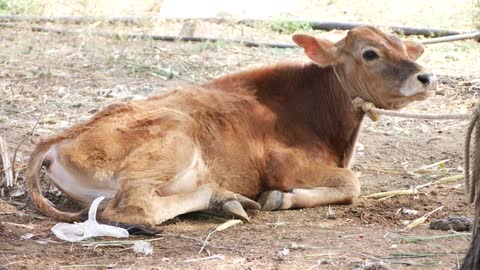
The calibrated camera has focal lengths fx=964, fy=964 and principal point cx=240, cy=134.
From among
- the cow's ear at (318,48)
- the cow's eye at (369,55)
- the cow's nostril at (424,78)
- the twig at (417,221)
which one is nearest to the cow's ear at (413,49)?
the cow's eye at (369,55)

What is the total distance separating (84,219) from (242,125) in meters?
1.61

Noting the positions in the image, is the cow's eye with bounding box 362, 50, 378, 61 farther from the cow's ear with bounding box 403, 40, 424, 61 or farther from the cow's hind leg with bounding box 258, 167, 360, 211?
the cow's hind leg with bounding box 258, 167, 360, 211

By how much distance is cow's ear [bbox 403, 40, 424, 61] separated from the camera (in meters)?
8.39

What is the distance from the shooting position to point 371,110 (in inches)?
309

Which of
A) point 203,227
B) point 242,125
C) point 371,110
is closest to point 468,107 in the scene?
point 371,110

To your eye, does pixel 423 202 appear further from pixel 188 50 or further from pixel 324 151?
pixel 188 50

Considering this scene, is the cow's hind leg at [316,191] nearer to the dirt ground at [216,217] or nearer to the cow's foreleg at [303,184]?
the cow's foreleg at [303,184]

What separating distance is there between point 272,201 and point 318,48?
1.49m

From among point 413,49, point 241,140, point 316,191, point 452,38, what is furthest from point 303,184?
point 452,38

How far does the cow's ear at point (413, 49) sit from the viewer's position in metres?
8.39

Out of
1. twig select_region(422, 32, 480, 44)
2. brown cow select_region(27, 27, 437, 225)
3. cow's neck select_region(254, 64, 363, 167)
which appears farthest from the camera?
twig select_region(422, 32, 480, 44)

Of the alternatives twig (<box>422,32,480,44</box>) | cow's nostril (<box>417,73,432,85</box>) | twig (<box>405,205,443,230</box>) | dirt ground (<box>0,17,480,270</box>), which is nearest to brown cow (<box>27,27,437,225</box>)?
cow's nostril (<box>417,73,432,85</box>)

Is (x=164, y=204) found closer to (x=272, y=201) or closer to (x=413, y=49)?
(x=272, y=201)

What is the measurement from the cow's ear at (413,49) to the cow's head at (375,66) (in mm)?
103
